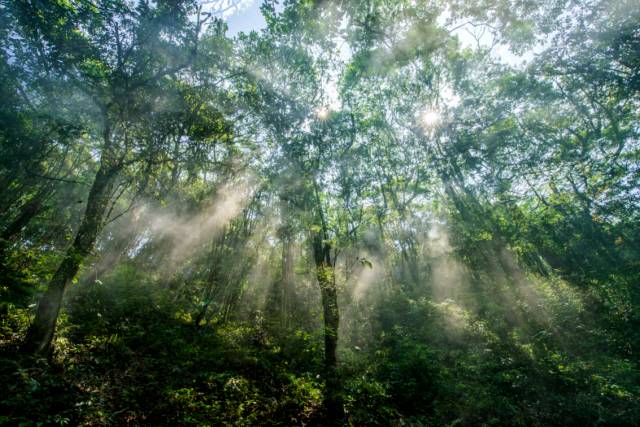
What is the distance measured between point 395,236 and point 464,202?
941 centimetres

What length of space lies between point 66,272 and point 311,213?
274 inches

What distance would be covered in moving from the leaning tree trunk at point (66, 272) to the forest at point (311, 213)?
0.05 metres

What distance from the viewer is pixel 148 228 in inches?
765

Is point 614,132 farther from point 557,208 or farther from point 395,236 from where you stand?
point 395,236

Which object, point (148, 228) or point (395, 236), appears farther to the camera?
point (395, 236)

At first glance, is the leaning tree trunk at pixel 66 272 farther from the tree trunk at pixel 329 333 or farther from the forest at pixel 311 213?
the tree trunk at pixel 329 333

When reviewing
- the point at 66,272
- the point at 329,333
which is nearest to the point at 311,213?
the point at 329,333

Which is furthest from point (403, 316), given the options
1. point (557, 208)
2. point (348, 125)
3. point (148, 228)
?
point (148, 228)

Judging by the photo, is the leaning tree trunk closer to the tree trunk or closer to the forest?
the forest

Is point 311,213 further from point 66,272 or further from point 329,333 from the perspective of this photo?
point 66,272

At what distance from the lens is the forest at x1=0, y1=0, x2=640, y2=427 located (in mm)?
6621

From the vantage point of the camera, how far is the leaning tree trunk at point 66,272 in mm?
5992

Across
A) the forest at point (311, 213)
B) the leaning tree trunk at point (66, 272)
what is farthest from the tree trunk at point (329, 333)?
the leaning tree trunk at point (66, 272)

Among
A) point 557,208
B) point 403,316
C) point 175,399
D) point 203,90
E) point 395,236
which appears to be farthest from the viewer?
point 395,236
